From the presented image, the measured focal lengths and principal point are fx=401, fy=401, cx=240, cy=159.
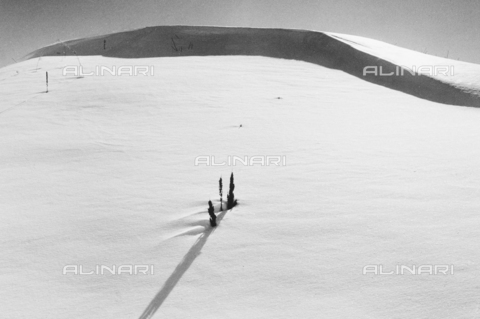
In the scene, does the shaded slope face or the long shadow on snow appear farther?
the shaded slope face

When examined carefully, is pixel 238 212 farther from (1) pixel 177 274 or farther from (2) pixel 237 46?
(2) pixel 237 46

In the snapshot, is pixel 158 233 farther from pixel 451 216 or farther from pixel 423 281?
pixel 451 216

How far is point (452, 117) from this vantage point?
5398mm

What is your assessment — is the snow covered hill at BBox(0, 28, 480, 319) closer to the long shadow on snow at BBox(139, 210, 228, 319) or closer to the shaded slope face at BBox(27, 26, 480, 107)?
the long shadow on snow at BBox(139, 210, 228, 319)

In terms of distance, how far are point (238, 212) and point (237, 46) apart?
9.69 m

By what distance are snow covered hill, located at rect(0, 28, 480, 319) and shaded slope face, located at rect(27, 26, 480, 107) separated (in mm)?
3546

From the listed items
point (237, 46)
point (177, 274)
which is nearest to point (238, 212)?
point (177, 274)

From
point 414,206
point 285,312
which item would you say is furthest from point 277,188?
point 285,312

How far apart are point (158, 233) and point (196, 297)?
0.66 meters

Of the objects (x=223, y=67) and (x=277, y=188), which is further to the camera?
(x=223, y=67)

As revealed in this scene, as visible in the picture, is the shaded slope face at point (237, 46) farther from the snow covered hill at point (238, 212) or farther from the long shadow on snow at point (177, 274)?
the long shadow on snow at point (177, 274)

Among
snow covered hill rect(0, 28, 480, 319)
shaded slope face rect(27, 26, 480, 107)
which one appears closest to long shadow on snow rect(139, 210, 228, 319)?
snow covered hill rect(0, 28, 480, 319)

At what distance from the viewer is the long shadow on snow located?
1.75 meters

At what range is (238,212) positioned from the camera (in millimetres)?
2615
